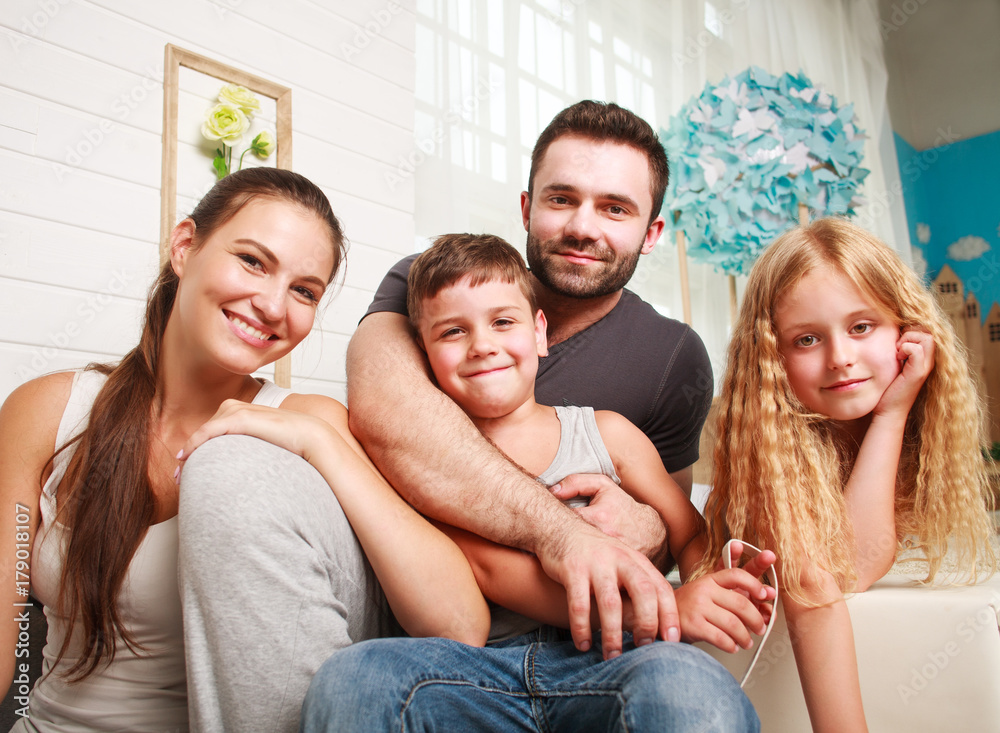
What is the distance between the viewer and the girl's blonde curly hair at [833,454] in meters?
0.99

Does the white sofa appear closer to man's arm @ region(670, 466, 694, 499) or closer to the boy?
the boy

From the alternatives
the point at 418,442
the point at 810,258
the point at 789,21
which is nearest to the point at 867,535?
the point at 810,258

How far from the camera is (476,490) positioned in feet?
3.20

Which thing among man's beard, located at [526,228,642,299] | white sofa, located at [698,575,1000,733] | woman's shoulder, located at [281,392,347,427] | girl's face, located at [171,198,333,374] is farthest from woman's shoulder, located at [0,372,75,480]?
white sofa, located at [698,575,1000,733]

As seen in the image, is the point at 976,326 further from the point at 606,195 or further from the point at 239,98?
the point at 239,98

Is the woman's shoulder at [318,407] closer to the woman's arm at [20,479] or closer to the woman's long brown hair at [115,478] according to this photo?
the woman's long brown hair at [115,478]

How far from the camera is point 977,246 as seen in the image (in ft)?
15.3

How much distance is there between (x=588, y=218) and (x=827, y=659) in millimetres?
926

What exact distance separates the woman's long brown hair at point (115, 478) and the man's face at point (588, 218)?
20.3 inches

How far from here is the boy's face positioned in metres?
1.14

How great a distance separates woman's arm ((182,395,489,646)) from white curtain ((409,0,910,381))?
1415 millimetres

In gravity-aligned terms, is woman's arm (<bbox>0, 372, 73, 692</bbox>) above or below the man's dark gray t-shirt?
below

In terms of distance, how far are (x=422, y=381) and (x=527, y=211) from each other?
2.22 feet

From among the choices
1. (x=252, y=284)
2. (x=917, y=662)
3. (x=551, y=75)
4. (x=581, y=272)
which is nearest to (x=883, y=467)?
(x=917, y=662)
